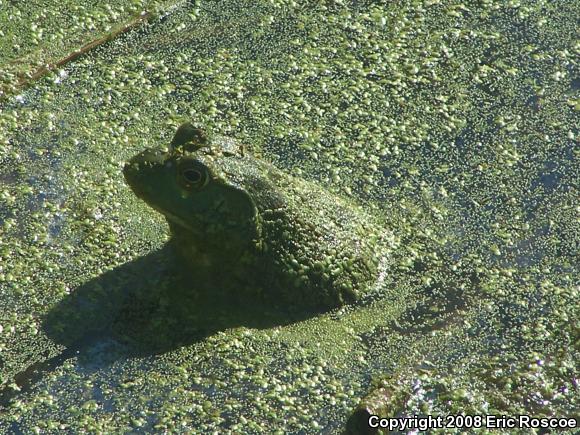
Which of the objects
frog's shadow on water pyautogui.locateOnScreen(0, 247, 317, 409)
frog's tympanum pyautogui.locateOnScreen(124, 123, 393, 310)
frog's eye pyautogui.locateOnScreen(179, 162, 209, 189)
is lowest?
frog's shadow on water pyautogui.locateOnScreen(0, 247, 317, 409)

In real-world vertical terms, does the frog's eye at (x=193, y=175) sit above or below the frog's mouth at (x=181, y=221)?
above

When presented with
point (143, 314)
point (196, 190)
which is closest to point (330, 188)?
point (196, 190)

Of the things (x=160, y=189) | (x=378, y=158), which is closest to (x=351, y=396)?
(x=160, y=189)

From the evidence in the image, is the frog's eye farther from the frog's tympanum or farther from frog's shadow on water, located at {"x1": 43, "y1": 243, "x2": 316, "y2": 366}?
frog's shadow on water, located at {"x1": 43, "y1": 243, "x2": 316, "y2": 366}

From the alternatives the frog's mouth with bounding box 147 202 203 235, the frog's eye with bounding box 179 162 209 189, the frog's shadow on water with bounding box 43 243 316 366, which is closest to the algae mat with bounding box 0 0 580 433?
the frog's shadow on water with bounding box 43 243 316 366

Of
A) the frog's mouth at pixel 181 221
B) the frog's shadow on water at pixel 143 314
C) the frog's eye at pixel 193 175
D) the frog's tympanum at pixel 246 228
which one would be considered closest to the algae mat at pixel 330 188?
the frog's shadow on water at pixel 143 314

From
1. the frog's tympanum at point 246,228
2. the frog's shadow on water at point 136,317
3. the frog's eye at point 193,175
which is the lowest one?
the frog's shadow on water at point 136,317

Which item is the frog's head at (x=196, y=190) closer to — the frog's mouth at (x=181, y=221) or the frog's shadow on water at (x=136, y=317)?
the frog's mouth at (x=181, y=221)
